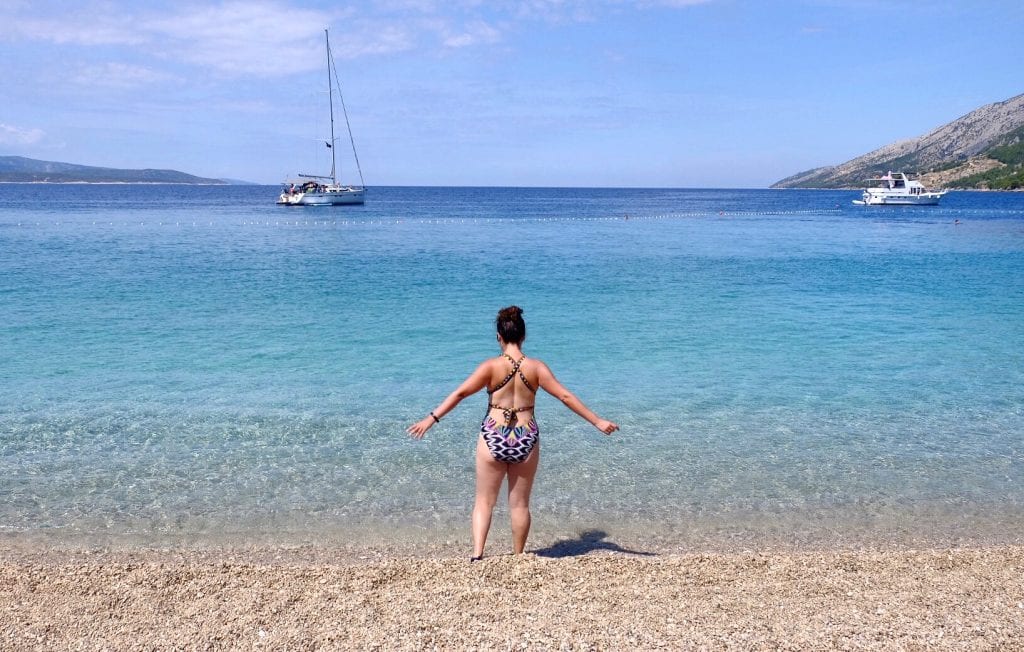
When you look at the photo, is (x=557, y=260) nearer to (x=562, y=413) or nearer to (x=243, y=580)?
(x=562, y=413)

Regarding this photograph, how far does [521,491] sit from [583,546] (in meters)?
1.44

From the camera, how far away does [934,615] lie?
5156 mm

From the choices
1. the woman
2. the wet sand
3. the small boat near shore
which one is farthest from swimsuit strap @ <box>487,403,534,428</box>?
the small boat near shore

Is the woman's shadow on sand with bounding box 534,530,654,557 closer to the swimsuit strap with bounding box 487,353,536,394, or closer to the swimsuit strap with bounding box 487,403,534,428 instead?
the swimsuit strap with bounding box 487,403,534,428

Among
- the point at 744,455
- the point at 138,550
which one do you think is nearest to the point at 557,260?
the point at 744,455

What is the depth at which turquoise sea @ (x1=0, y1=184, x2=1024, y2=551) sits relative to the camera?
779 centimetres

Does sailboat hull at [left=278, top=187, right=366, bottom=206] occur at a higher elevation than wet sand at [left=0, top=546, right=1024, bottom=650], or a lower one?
higher

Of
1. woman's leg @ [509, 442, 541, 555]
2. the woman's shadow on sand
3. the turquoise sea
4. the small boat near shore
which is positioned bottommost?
the woman's shadow on sand

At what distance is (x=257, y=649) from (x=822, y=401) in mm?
9686

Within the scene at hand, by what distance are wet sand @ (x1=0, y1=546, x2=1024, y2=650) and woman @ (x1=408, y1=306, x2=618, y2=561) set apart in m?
0.69

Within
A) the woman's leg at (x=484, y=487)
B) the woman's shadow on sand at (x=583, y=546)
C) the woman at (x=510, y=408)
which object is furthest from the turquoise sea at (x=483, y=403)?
the woman at (x=510, y=408)

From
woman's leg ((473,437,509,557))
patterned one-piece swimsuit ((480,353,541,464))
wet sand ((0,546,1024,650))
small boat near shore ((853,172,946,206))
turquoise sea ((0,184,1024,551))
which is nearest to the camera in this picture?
wet sand ((0,546,1024,650))

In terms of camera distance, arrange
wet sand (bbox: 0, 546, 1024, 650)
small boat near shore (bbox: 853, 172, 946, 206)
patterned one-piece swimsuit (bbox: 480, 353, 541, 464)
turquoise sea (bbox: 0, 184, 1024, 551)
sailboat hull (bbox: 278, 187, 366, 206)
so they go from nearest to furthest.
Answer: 1. wet sand (bbox: 0, 546, 1024, 650)
2. patterned one-piece swimsuit (bbox: 480, 353, 541, 464)
3. turquoise sea (bbox: 0, 184, 1024, 551)
4. sailboat hull (bbox: 278, 187, 366, 206)
5. small boat near shore (bbox: 853, 172, 946, 206)

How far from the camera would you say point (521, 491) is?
614cm
